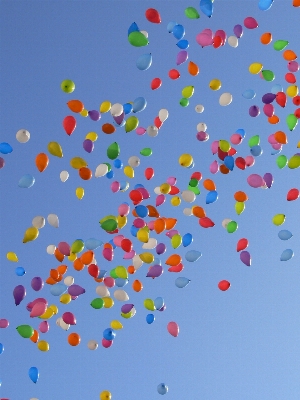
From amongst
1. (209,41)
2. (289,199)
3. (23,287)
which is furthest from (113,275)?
(209,41)

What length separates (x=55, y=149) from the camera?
680 centimetres

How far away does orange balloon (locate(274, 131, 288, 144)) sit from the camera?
7.10m

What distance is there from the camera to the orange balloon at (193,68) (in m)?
7.12

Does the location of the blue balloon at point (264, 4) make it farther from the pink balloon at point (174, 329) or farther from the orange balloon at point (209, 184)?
the pink balloon at point (174, 329)

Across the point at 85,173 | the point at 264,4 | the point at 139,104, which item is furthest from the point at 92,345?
the point at 264,4

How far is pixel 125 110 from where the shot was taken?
22.7 ft

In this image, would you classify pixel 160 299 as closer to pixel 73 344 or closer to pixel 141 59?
pixel 73 344

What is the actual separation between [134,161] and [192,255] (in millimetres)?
1165

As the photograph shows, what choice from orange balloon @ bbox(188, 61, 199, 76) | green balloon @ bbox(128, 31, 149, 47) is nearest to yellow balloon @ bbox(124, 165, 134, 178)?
orange balloon @ bbox(188, 61, 199, 76)

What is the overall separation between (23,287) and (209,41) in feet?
10.3

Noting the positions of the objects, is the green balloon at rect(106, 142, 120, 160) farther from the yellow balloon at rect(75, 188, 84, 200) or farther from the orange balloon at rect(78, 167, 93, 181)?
the yellow balloon at rect(75, 188, 84, 200)

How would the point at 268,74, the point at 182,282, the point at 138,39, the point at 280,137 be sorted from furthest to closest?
1. the point at 268,74
2. the point at 280,137
3. the point at 182,282
4. the point at 138,39

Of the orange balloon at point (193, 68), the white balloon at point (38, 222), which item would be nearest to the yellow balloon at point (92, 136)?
the white balloon at point (38, 222)

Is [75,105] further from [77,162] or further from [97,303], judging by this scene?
[97,303]
